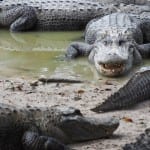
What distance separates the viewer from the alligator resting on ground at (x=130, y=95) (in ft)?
18.5

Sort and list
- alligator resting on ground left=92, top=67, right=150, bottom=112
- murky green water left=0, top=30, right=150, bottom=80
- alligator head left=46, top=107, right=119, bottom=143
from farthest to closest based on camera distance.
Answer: murky green water left=0, top=30, right=150, bottom=80 → alligator resting on ground left=92, top=67, right=150, bottom=112 → alligator head left=46, top=107, right=119, bottom=143

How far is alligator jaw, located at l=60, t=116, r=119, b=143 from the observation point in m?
4.61

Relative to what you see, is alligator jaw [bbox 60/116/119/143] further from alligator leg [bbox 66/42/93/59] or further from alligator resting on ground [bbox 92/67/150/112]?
alligator leg [bbox 66/42/93/59]

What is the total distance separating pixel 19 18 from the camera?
10.9 meters

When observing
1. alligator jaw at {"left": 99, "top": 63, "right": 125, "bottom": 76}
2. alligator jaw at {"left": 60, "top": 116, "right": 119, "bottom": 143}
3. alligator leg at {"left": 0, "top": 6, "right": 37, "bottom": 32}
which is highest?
alligator jaw at {"left": 60, "top": 116, "right": 119, "bottom": 143}

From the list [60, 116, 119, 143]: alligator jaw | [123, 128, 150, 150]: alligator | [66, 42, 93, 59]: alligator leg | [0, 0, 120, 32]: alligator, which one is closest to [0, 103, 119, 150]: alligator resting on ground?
[60, 116, 119, 143]: alligator jaw

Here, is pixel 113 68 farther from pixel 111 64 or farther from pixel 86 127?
pixel 86 127

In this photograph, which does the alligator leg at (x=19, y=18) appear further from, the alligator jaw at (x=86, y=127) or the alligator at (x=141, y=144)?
the alligator at (x=141, y=144)

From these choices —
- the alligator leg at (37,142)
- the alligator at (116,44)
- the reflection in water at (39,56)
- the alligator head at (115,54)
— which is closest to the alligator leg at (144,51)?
the alligator at (116,44)

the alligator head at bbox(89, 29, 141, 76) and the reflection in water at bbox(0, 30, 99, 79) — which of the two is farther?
the reflection in water at bbox(0, 30, 99, 79)

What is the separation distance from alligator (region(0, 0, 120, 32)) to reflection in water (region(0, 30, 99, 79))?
0.27 metres

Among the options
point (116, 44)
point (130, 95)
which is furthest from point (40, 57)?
point (130, 95)

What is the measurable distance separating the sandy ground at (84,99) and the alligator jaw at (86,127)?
60 mm

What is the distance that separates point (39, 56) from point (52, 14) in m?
2.46
